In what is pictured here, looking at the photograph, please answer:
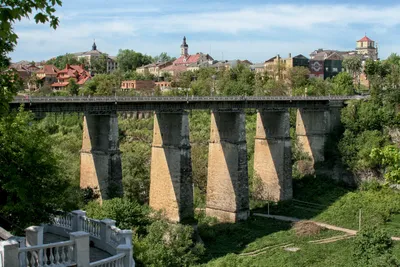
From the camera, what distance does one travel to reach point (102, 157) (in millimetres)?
37969

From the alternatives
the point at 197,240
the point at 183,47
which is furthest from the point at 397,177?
the point at 183,47

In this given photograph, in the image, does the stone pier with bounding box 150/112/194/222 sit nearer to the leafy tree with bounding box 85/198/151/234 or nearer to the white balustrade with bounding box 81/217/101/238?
the leafy tree with bounding box 85/198/151/234

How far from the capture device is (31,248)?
10.3 meters

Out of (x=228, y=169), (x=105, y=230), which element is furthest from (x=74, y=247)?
(x=228, y=169)

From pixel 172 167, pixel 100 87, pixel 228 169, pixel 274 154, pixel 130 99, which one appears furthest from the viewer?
pixel 100 87

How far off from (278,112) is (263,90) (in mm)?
26712

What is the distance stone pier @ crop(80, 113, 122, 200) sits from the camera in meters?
37.7

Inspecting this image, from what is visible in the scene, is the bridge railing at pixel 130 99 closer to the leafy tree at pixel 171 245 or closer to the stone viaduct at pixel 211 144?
the stone viaduct at pixel 211 144

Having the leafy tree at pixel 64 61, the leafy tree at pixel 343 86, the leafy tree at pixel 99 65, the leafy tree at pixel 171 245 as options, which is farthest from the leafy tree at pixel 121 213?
the leafy tree at pixel 99 65

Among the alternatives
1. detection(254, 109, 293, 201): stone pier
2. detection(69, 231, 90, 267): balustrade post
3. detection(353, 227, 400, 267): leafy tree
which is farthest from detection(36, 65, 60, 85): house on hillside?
detection(69, 231, 90, 267): balustrade post

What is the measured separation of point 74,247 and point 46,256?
0.55 metres

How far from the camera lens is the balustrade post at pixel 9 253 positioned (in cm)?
969

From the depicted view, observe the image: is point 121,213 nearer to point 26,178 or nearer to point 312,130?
point 26,178

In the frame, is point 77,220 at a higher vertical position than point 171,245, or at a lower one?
higher
